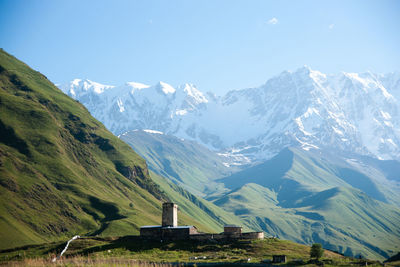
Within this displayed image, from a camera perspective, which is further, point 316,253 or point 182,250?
point 182,250

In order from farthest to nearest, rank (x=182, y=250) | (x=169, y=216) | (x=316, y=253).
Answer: (x=169, y=216) < (x=182, y=250) < (x=316, y=253)

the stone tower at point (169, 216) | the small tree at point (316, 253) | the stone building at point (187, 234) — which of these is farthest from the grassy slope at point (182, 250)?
the stone tower at point (169, 216)

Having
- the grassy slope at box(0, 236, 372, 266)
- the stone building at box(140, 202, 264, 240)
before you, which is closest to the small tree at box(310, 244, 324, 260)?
the grassy slope at box(0, 236, 372, 266)

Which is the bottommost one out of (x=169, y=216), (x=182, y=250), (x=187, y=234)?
(x=182, y=250)

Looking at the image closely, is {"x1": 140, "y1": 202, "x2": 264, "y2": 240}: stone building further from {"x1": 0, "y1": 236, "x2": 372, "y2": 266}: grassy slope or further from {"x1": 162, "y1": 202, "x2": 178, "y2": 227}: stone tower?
{"x1": 162, "y1": 202, "x2": 178, "y2": 227}: stone tower

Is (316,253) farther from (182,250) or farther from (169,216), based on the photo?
(169,216)

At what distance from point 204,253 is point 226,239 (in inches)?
408

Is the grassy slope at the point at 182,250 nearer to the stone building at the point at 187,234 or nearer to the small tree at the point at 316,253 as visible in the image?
the small tree at the point at 316,253

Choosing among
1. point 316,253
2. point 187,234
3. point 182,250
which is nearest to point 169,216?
point 187,234

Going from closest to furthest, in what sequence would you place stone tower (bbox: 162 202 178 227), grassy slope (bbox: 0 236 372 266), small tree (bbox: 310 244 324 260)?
small tree (bbox: 310 244 324 260) < grassy slope (bbox: 0 236 372 266) < stone tower (bbox: 162 202 178 227)

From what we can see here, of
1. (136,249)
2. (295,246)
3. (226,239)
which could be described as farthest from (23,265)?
(295,246)

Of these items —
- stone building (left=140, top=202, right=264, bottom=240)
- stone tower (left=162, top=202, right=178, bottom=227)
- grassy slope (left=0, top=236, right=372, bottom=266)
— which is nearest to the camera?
grassy slope (left=0, top=236, right=372, bottom=266)

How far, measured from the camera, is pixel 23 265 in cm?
6322

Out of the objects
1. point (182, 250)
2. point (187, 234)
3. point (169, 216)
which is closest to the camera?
point (182, 250)
